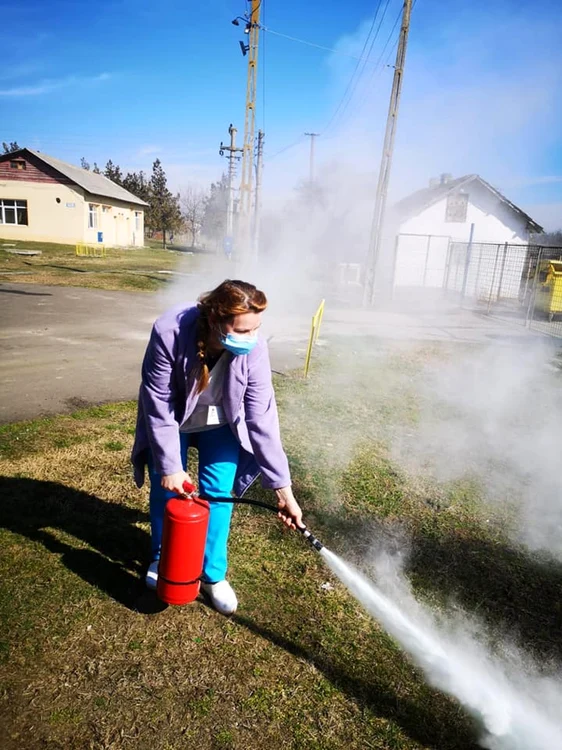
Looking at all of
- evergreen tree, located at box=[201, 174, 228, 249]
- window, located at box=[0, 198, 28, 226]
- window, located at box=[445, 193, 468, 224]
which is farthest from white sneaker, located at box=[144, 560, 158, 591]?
evergreen tree, located at box=[201, 174, 228, 249]

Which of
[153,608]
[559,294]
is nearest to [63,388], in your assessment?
[153,608]

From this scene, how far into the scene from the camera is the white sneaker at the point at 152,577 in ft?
8.63

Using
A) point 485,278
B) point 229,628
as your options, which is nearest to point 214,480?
point 229,628

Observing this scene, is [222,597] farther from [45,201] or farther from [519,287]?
[45,201]

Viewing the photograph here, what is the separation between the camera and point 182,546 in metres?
2.25

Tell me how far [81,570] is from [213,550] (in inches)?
32.2

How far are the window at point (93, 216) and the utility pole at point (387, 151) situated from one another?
2436 centimetres

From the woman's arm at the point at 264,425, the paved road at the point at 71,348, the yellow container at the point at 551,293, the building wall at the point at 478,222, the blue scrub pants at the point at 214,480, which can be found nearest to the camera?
the woman's arm at the point at 264,425

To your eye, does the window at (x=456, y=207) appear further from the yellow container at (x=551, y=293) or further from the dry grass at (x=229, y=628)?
the dry grass at (x=229, y=628)

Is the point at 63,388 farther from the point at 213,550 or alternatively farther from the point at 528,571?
the point at 528,571

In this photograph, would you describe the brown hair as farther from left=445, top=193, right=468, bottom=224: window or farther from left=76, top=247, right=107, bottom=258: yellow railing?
left=76, top=247, right=107, bottom=258: yellow railing

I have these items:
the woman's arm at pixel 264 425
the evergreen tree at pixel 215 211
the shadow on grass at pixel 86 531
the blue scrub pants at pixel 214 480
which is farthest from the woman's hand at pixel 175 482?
the evergreen tree at pixel 215 211

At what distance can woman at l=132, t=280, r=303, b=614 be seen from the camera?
2127 mm

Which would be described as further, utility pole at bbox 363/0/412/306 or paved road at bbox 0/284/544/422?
utility pole at bbox 363/0/412/306
